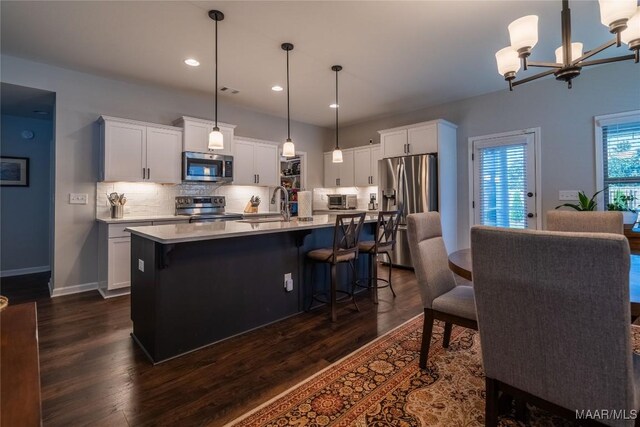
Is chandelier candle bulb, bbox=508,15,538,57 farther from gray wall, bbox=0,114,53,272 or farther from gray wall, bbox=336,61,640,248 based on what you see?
gray wall, bbox=0,114,53,272

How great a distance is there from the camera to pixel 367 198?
627 cm

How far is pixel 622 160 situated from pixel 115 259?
241 inches

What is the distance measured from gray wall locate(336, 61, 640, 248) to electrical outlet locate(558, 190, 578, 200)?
4cm

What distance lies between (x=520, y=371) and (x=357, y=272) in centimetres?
262

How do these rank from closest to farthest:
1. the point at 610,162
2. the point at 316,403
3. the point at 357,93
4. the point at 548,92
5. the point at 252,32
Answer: the point at 316,403
the point at 252,32
the point at 610,162
the point at 548,92
the point at 357,93

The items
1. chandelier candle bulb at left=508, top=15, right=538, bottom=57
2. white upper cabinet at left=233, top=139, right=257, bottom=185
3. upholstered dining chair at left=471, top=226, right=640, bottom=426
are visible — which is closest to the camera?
upholstered dining chair at left=471, top=226, right=640, bottom=426

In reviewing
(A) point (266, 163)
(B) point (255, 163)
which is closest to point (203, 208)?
(B) point (255, 163)

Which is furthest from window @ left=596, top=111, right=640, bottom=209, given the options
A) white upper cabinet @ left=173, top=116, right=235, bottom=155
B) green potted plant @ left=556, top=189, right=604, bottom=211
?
white upper cabinet @ left=173, top=116, right=235, bottom=155

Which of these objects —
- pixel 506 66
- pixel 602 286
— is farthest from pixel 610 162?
pixel 602 286

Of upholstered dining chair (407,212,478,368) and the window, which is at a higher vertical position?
the window

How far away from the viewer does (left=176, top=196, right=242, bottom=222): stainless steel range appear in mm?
4539

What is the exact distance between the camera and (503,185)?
449cm

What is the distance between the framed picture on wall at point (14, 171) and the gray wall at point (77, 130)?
176 centimetres

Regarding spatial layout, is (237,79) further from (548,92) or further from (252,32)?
(548,92)
